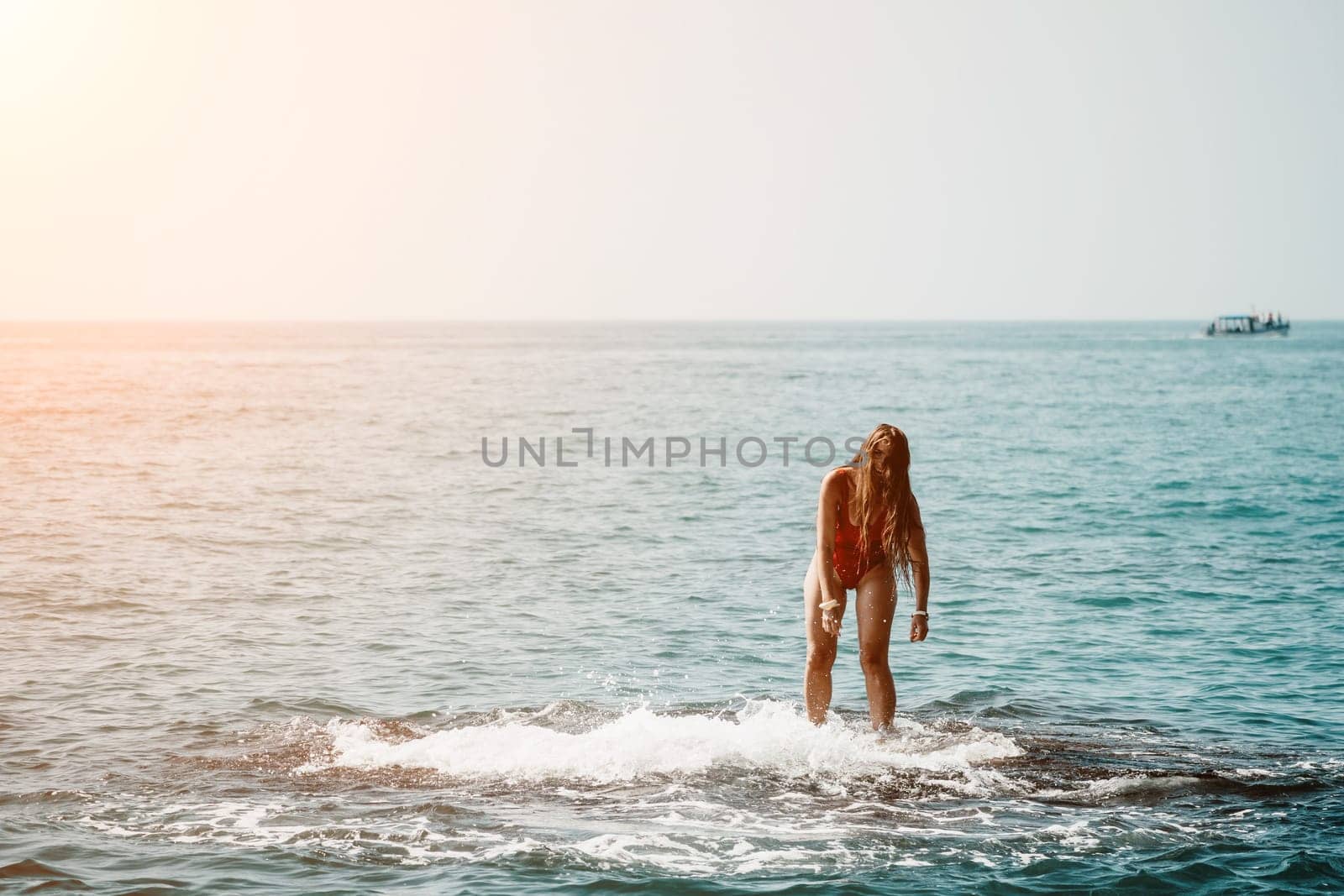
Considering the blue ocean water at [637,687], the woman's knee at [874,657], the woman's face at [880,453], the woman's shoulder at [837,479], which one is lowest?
the blue ocean water at [637,687]

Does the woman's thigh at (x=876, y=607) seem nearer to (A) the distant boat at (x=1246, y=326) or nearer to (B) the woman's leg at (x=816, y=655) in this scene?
(B) the woman's leg at (x=816, y=655)

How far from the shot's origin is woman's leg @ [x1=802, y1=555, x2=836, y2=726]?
9.24 meters

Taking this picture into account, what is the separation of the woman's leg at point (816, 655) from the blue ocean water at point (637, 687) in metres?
0.21

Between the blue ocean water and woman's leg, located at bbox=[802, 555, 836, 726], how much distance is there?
8.2 inches

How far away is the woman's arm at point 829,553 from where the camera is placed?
9023mm

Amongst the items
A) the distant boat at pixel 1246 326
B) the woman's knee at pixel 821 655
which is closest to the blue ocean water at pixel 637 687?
the woman's knee at pixel 821 655

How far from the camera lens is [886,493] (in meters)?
8.95

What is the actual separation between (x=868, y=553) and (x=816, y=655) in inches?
34.3

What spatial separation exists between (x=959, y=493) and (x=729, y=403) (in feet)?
107

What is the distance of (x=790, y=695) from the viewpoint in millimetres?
11141

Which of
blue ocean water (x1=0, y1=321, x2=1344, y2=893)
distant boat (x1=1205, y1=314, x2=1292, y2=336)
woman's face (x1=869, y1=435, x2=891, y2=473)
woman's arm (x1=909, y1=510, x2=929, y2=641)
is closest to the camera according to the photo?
blue ocean water (x1=0, y1=321, x2=1344, y2=893)

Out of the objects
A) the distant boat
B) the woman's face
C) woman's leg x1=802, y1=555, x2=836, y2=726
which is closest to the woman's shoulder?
the woman's face

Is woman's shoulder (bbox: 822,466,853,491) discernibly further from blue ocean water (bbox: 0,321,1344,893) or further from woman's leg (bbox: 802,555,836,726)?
blue ocean water (bbox: 0,321,1344,893)

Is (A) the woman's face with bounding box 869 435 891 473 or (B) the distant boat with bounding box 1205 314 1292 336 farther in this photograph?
(B) the distant boat with bounding box 1205 314 1292 336
